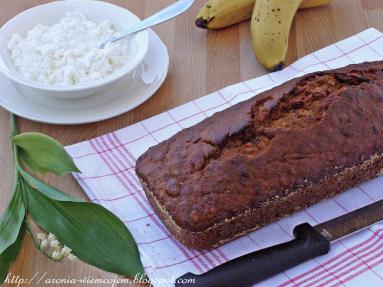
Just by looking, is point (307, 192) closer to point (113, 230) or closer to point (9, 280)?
point (113, 230)

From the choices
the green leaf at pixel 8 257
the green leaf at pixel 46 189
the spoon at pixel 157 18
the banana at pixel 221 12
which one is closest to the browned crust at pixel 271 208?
the green leaf at pixel 46 189

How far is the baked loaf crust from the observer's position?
4.01 feet

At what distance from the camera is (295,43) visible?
1.89 meters

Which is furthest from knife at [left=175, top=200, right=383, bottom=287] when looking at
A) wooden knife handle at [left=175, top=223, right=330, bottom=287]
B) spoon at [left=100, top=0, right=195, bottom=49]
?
spoon at [left=100, top=0, right=195, bottom=49]

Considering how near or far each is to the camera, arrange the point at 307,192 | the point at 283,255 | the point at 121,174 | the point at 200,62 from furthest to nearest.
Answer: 1. the point at 200,62
2. the point at 121,174
3. the point at 307,192
4. the point at 283,255

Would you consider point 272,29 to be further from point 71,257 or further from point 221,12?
point 71,257

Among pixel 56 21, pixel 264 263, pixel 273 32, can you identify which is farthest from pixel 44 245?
pixel 273 32

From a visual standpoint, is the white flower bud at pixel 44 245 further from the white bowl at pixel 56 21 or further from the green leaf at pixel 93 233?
the white bowl at pixel 56 21

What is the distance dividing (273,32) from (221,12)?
0.70ft

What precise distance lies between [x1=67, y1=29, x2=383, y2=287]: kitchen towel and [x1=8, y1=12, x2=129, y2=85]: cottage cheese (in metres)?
0.17

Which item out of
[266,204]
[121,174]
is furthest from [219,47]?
[266,204]

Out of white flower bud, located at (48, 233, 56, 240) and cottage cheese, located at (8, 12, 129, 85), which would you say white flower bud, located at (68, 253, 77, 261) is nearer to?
white flower bud, located at (48, 233, 56, 240)

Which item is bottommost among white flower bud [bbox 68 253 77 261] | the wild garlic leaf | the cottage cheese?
white flower bud [bbox 68 253 77 261]

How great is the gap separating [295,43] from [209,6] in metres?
0.28
